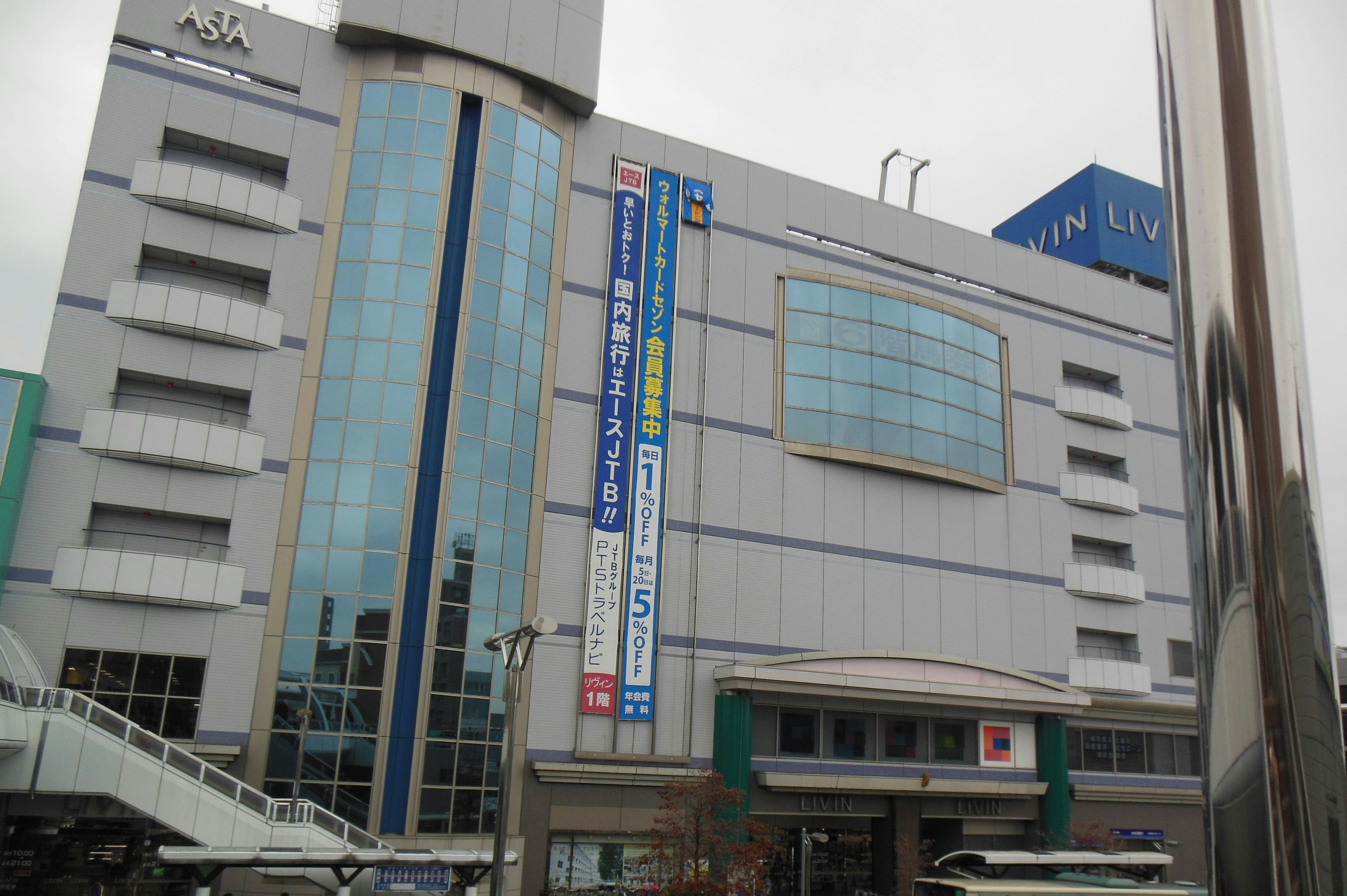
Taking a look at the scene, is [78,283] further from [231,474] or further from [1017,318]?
[1017,318]

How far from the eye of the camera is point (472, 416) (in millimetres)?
34062

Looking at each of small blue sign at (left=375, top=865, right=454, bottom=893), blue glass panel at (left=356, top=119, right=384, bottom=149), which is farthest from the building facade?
small blue sign at (left=375, top=865, right=454, bottom=893)

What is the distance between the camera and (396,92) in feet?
119

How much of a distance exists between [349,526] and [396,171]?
508 inches

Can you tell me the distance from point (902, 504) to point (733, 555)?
8.60 metres

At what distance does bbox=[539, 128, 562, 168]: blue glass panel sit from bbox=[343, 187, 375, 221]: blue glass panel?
21.7 feet

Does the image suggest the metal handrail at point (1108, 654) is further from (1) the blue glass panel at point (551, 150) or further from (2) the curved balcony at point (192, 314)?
(2) the curved balcony at point (192, 314)

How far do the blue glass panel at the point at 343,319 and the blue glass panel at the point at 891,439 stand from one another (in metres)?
20.8

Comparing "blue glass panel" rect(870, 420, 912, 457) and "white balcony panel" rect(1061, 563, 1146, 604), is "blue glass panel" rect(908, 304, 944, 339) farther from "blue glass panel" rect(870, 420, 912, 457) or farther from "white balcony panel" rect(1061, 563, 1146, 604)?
"white balcony panel" rect(1061, 563, 1146, 604)

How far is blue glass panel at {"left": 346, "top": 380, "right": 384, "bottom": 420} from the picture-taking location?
109 ft

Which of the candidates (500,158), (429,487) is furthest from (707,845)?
(500,158)

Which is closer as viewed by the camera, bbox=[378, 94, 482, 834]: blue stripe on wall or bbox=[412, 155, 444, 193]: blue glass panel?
bbox=[378, 94, 482, 834]: blue stripe on wall

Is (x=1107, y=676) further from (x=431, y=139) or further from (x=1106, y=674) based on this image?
(x=431, y=139)

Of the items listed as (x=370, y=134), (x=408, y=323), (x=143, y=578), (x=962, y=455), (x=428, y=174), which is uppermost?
(x=370, y=134)
